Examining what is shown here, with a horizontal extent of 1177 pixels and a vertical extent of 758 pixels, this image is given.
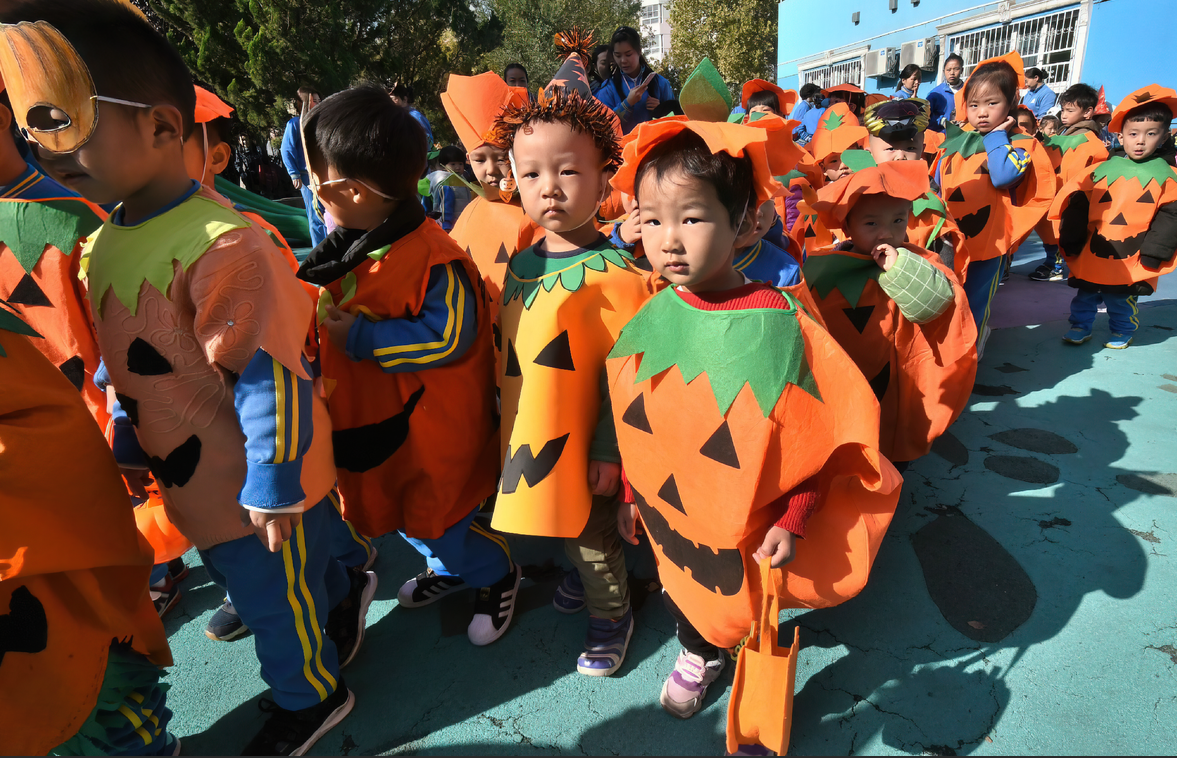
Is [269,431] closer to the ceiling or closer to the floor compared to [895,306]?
closer to the ceiling

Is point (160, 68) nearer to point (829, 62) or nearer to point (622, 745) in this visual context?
point (622, 745)

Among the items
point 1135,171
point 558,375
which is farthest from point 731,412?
point 1135,171

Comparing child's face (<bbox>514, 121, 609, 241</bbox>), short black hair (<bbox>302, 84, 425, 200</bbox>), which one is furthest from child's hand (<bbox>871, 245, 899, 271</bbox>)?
short black hair (<bbox>302, 84, 425, 200</bbox>)

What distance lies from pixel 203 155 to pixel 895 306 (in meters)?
2.31

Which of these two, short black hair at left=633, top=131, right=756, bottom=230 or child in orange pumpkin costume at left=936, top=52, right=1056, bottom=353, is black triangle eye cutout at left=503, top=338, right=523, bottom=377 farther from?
child in orange pumpkin costume at left=936, top=52, right=1056, bottom=353

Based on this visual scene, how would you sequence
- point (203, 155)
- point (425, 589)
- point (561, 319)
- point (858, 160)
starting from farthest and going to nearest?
1. point (858, 160)
2. point (425, 589)
3. point (203, 155)
4. point (561, 319)

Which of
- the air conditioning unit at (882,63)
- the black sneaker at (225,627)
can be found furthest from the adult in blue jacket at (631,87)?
the air conditioning unit at (882,63)

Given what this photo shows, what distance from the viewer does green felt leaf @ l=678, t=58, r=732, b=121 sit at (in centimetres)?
135

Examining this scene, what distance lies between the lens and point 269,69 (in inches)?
504

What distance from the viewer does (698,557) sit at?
1502 millimetres

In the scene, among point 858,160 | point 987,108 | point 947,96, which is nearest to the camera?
point 858,160

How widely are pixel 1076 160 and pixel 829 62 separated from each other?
1994 cm

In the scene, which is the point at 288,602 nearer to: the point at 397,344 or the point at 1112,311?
the point at 397,344

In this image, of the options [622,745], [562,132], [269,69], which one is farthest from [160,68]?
[269,69]
